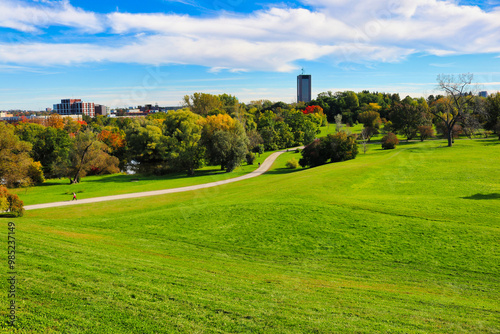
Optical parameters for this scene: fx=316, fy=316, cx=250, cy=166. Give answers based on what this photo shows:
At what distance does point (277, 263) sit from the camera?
1465 centimetres

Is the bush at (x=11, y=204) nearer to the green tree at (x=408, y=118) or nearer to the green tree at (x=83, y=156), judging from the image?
the green tree at (x=83, y=156)

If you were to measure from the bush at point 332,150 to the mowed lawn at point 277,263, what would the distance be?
20.7 meters

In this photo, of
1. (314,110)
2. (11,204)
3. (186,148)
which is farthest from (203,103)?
(11,204)

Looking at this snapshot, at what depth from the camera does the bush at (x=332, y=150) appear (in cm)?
4806

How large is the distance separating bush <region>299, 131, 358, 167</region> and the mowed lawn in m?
20.7

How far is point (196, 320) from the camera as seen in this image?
26.1ft

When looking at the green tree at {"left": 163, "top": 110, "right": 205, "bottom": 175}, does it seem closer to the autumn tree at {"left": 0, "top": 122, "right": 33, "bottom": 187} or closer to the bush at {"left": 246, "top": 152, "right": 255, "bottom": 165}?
the bush at {"left": 246, "top": 152, "right": 255, "bottom": 165}

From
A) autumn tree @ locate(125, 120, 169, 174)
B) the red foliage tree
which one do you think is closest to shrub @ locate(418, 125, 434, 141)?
autumn tree @ locate(125, 120, 169, 174)

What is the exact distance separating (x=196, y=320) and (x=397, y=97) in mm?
147306

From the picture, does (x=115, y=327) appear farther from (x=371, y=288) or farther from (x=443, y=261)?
(x=443, y=261)

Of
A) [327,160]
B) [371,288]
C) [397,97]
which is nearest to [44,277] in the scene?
[371,288]

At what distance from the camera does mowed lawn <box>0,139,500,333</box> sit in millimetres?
8203

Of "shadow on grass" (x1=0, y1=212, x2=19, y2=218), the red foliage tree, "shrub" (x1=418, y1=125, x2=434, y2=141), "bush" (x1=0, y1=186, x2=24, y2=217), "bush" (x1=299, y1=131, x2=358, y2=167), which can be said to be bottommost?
"shadow on grass" (x1=0, y1=212, x2=19, y2=218)

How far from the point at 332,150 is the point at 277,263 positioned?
3598 centimetres
